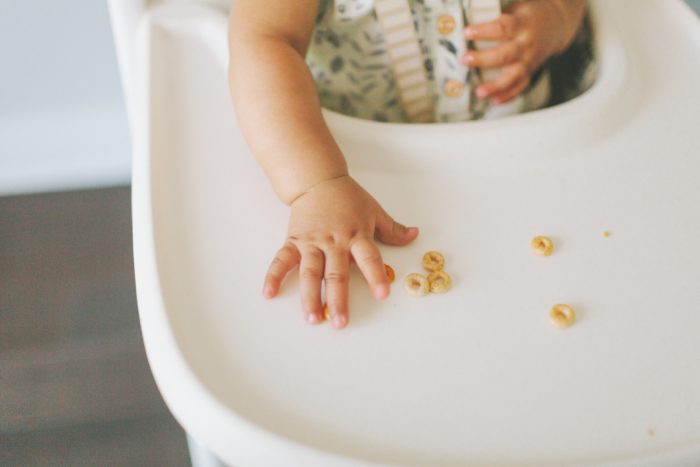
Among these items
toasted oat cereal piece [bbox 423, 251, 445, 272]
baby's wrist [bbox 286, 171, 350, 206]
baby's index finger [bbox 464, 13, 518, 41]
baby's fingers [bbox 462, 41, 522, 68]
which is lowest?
toasted oat cereal piece [bbox 423, 251, 445, 272]

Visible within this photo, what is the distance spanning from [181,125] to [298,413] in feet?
0.75

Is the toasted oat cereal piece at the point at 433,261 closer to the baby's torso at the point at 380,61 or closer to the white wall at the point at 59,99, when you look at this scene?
the baby's torso at the point at 380,61

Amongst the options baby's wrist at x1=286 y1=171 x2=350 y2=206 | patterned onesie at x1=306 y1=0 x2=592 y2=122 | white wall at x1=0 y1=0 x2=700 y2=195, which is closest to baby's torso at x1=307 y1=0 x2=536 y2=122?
patterned onesie at x1=306 y1=0 x2=592 y2=122

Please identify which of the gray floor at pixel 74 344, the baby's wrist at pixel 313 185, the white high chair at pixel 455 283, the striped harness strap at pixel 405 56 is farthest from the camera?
the gray floor at pixel 74 344

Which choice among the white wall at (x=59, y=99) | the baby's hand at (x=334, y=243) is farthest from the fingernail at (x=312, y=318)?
the white wall at (x=59, y=99)

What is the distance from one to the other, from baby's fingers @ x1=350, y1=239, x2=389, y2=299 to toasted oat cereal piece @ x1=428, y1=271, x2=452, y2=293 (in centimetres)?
2

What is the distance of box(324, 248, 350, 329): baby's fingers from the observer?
1.25ft

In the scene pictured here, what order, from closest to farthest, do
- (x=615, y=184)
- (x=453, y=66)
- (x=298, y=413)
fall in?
(x=298, y=413)
(x=615, y=184)
(x=453, y=66)

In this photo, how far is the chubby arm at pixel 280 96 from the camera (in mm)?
446

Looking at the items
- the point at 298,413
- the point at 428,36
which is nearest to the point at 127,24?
the point at 428,36

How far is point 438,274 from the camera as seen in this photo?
402 mm

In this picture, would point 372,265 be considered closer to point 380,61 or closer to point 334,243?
point 334,243

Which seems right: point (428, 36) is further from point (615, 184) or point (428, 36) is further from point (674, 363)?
point (674, 363)

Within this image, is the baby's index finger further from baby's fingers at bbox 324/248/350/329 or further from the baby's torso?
baby's fingers at bbox 324/248/350/329
